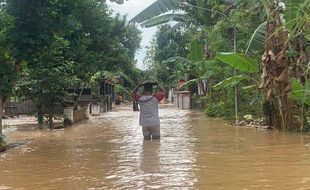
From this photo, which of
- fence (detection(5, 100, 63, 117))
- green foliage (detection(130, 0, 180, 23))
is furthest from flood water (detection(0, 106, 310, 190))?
fence (detection(5, 100, 63, 117))

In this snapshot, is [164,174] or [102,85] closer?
[164,174]

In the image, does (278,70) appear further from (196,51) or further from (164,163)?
(196,51)

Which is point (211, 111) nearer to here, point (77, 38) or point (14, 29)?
point (77, 38)

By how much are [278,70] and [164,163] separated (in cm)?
684

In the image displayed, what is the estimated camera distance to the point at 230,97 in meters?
21.7

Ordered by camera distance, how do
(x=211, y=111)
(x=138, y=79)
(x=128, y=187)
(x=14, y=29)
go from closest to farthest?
(x=128, y=187)
(x=14, y=29)
(x=211, y=111)
(x=138, y=79)

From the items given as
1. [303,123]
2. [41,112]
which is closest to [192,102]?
[41,112]

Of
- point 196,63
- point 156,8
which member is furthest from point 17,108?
point 156,8

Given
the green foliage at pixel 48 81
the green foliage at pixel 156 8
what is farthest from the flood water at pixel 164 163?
the green foliage at pixel 156 8

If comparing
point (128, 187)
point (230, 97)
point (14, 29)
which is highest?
point (14, 29)

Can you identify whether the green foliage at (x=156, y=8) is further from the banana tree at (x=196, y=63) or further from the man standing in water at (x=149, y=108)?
the man standing in water at (x=149, y=108)

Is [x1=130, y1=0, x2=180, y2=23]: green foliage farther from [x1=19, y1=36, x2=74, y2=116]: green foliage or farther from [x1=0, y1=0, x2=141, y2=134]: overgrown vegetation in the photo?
[x1=19, y1=36, x2=74, y2=116]: green foliage

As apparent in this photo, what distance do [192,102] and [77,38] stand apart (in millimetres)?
15802

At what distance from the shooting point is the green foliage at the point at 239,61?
46.5 ft
